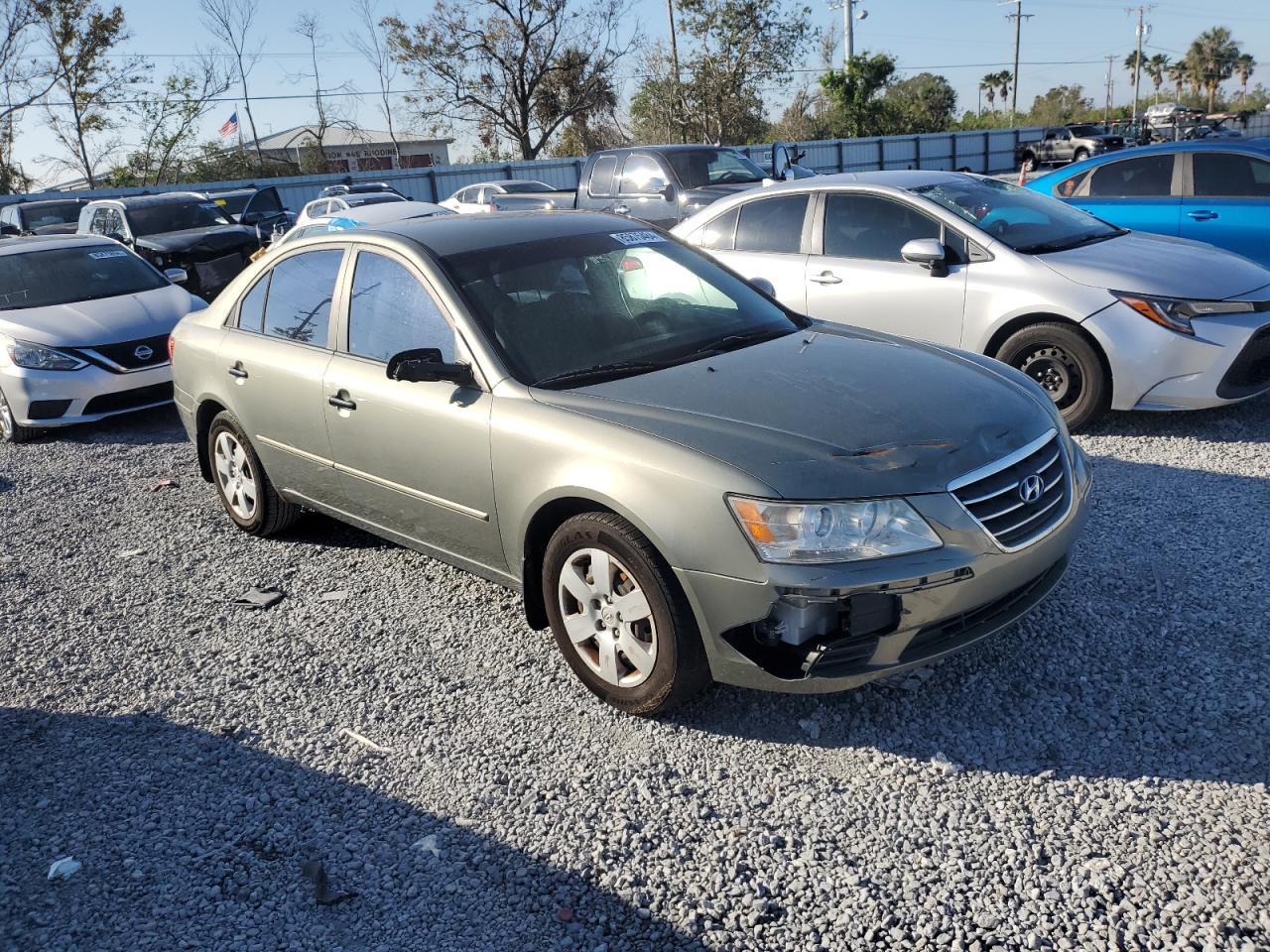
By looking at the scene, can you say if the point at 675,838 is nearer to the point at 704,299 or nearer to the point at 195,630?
the point at 704,299

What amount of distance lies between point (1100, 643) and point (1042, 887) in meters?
1.36

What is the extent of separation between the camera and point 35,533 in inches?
238

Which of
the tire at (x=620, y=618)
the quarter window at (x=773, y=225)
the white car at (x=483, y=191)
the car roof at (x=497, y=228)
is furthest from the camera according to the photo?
the white car at (x=483, y=191)

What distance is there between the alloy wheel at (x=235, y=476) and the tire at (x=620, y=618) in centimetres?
251

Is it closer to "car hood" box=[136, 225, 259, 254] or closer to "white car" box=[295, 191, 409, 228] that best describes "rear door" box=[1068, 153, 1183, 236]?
"car hood" box=[136, 225, 259, 254]

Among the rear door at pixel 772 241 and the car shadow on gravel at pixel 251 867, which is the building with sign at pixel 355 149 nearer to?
the rear door at pixel 772 241

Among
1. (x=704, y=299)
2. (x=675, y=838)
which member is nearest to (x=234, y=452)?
(x=704, y=299)

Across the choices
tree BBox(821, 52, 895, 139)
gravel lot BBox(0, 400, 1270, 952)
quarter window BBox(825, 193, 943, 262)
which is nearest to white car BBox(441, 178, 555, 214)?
quarter window BBox(825, 193, 943, 262)

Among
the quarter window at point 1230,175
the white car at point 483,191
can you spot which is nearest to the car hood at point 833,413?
the quarter window at point 1230,175

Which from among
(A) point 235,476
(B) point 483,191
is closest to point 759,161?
(B) point 483,191

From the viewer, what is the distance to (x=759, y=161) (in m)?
33.0

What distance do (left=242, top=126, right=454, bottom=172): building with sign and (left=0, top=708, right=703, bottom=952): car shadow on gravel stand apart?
42.7 meters

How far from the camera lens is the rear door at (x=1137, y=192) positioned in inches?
344

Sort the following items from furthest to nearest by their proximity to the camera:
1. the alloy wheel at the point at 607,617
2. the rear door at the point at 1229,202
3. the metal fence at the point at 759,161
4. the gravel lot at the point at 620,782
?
the metal fence at the point at 759,161, the rear door at the point at 1229,202, the alloy wheel at the point at 607,617, the gravel lot at the point at 620,782
